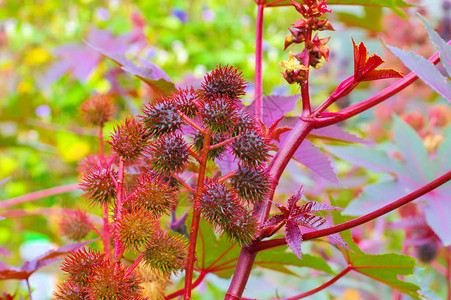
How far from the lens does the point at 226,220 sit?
15.1 inches

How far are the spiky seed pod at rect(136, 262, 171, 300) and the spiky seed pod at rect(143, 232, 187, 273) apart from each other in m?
0.08

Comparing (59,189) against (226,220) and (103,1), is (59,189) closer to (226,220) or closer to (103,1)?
(226,220)

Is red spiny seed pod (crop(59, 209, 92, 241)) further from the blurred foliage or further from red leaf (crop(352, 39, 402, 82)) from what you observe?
the blurred foliage

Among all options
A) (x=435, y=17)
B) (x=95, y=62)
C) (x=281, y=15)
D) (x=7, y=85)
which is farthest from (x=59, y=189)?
(x=281, y=15)

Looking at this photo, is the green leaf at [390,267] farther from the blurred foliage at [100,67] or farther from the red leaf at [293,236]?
the blurred foliage at [100,67]

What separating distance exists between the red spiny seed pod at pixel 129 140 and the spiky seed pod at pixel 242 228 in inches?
4.1

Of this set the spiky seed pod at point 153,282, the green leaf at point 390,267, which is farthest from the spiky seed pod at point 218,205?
the green leaf at point 390,267

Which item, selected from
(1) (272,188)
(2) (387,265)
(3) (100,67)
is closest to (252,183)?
(1) (272,188)

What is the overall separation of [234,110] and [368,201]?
0.45 metres

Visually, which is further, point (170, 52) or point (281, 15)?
point (281, 15)

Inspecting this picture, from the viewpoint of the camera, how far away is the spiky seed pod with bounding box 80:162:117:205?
42cm

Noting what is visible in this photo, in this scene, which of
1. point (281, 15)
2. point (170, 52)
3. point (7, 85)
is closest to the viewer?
point (7, 85)

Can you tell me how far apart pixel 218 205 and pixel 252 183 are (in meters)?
0.04

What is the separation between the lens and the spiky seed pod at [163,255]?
38 centimetres
